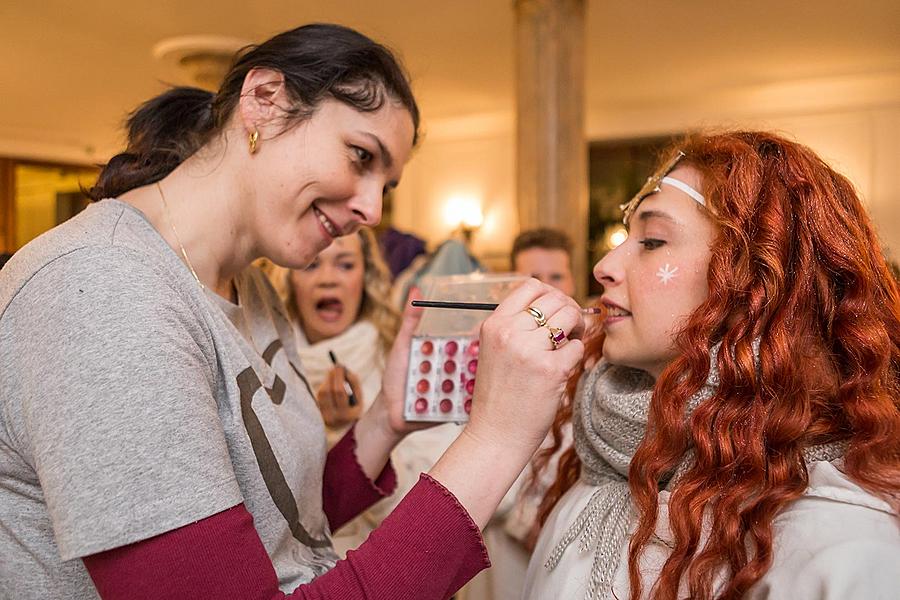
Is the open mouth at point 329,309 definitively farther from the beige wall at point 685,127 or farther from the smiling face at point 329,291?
the beige wall at point 685,127

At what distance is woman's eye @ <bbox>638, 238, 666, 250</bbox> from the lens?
3.73ft

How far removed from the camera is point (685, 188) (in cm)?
114

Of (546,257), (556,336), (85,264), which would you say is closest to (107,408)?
(85,264)

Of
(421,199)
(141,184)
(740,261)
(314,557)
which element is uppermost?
(421,199)

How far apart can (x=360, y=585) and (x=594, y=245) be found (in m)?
5.72

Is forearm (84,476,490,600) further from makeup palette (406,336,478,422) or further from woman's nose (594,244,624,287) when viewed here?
woman's nose (594,244,624,287)

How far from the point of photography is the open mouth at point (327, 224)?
1.12m

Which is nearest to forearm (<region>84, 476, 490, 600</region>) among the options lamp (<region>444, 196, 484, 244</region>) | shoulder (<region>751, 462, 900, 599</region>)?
shoulder (<region>751, 462, 900, 599</region>)

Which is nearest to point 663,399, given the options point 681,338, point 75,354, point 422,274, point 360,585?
point 681,338

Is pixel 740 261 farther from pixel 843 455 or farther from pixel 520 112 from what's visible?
pixel 520 112

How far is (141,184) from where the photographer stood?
1.10m

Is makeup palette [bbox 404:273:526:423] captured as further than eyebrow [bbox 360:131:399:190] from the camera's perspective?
Yes

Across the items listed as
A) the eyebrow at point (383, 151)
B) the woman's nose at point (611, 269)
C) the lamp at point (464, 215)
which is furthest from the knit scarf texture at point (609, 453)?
the lamp at point (464, 215)

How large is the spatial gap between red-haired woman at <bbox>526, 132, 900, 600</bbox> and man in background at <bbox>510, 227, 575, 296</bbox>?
5.63 ft
